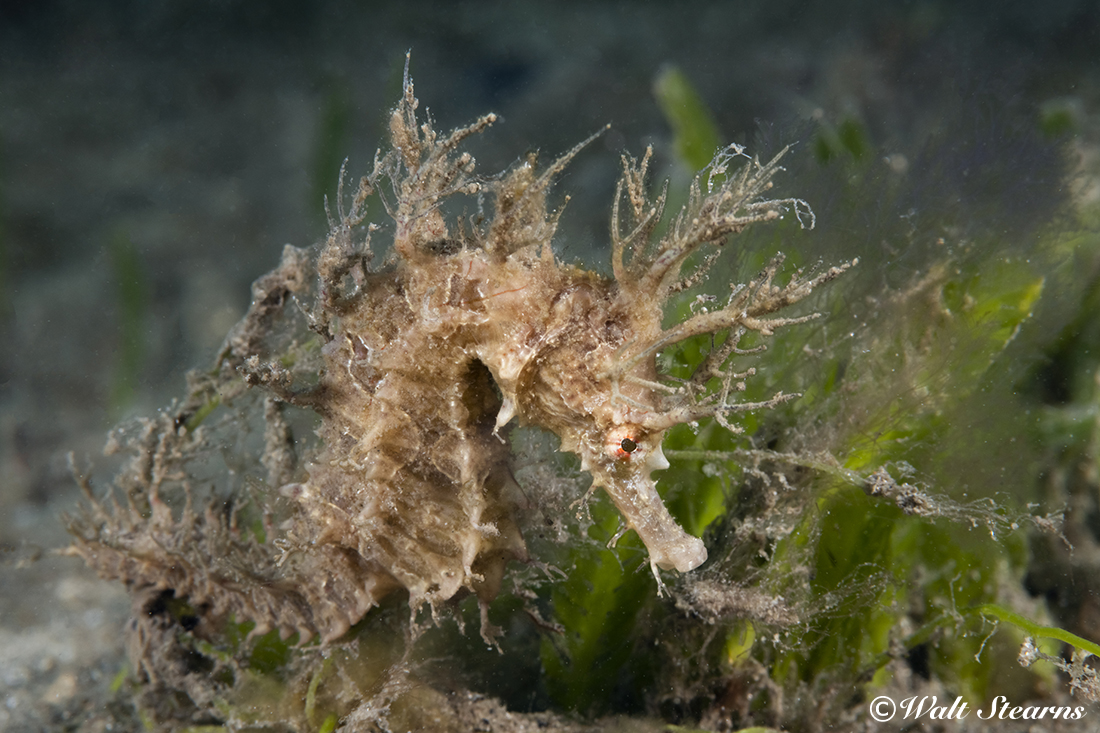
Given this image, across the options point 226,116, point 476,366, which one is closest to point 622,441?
point 476,366

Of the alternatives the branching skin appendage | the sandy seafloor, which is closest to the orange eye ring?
the branching skin appendage

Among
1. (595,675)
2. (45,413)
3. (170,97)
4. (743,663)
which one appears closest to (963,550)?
(743,663)

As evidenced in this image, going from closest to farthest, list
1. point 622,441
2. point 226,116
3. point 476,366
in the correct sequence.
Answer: point 622,441 → point 476,366 → point 226,116

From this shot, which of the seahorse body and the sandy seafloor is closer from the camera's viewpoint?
the seahorse body

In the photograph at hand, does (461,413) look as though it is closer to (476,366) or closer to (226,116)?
(476,366)

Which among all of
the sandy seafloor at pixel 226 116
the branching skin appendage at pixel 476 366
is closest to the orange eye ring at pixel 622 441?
the branching skin appendage at pixel 476 366

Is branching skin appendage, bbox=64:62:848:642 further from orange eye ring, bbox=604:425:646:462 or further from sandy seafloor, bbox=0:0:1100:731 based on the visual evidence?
sandy seafloor, bbox=0:0:1100:731

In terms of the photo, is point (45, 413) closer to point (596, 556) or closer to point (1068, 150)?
point (596, 556)
